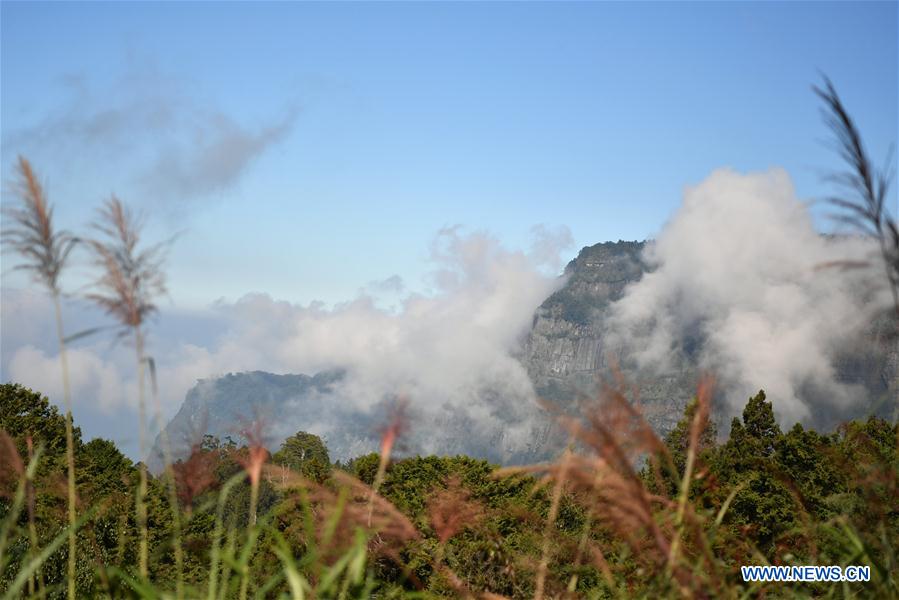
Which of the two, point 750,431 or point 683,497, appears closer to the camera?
point 683,497

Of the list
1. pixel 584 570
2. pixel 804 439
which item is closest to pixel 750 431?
pixel 804 439

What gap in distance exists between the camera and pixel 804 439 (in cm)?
4969

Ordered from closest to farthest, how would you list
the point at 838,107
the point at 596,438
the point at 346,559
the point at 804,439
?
the point at 346,559, the point at 596,438, the point at 838,107, the point at 804,439

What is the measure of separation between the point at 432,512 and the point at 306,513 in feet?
4.36

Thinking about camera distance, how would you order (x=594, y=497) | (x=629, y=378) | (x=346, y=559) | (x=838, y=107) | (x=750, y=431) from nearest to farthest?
1. (x=346, y=559)
2. (x=594, y=497)
3. (x=838, y=107)
4. (x=629, y=378)
5. (x=750, y=431)

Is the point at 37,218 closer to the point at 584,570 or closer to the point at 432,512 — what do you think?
the point at 432,512

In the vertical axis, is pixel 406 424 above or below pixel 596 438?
above

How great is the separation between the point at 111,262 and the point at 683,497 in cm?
286

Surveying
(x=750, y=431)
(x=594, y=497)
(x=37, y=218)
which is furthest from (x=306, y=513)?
(x=750, y=431)

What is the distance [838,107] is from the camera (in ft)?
12.3

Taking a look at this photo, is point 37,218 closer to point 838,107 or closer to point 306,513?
point 306,513

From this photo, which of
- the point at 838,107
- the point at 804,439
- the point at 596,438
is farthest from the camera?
the point at 804,439

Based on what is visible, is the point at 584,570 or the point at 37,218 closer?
the point at 37,218

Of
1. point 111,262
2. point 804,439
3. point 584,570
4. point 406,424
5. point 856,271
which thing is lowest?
point 584,570
